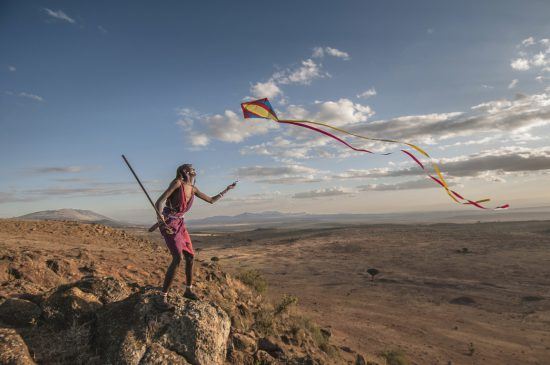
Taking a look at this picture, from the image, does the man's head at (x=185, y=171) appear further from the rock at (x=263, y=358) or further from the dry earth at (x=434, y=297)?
the dry earth at (x=434, y=297)

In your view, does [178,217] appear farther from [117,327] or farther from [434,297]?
[434,297]

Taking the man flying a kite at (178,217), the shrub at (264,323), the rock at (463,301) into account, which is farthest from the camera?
A: the rock at (463,301)

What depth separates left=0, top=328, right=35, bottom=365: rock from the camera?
11.8ft

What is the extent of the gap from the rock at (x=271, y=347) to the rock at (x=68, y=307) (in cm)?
295

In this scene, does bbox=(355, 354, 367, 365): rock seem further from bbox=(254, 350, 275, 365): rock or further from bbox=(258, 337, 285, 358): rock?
bbox=(254, 350, 275, 365): rock

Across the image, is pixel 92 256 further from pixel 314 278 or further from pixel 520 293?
pixel 520 293

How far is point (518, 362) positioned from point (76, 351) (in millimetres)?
10911

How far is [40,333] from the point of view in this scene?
4.33m

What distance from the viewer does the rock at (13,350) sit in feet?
11.8

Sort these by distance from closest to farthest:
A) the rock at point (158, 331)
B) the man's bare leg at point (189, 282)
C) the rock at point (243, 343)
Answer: the rock at point (158, 331) → the man's bare leg at point (189, 282) → the rock at point (243, 343)

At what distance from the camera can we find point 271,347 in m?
6.31

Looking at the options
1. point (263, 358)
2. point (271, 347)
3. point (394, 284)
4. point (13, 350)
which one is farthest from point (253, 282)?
point (394, 284)

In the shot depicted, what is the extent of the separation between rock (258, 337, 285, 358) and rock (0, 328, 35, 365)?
12.1 ft

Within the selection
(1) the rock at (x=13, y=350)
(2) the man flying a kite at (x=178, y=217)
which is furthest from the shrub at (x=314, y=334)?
(1) the rock at (x=13, y=350)
